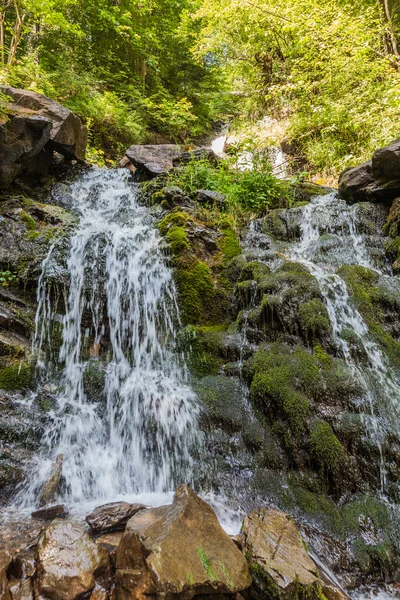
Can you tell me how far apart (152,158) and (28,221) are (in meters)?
4.66

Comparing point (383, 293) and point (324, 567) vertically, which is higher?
point (383, 293)

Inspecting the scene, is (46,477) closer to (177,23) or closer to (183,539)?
(183,539)

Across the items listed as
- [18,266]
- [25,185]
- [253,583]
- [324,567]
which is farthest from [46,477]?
[25,185]

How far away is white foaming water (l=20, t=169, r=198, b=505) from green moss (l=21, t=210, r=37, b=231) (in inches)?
29.0

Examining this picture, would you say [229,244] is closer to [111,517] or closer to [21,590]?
[111,517]

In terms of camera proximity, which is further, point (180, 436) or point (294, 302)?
point (294, 302)

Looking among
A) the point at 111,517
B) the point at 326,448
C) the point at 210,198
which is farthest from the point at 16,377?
the point at 210,198

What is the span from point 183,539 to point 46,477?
6.18 ft

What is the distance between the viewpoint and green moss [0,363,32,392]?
4.13 meters

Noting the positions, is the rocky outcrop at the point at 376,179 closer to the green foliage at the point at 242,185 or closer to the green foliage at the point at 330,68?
the green foliage at the point at 242,185

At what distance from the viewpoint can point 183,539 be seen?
212 centimetres

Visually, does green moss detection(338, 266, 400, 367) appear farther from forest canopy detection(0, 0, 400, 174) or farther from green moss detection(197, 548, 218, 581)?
forest canopy detection(0, 0, 400, 174)

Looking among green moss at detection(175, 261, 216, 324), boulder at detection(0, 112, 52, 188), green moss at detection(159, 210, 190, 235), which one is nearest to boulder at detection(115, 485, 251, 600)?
green moss at detection(175, 261, 216, 324)

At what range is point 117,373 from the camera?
4648 mm
